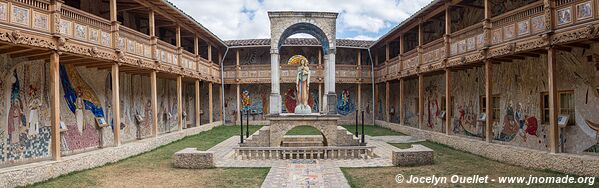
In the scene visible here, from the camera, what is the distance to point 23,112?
1224cm

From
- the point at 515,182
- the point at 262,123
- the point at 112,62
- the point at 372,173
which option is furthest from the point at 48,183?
the point at 262,123

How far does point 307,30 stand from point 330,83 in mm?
3898

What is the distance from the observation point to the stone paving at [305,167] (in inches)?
396

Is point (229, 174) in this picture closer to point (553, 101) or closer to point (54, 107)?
point (54, 107)

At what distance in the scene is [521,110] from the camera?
50.1 ft

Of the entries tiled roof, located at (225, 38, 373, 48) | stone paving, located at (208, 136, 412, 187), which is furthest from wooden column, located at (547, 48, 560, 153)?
tiled roof, located at (225, 38, 373, 48)

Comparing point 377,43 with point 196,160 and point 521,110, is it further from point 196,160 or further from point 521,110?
point 196,160

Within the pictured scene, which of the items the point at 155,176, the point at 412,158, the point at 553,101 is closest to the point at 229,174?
the point at 155,176

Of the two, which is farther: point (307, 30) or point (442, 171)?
point (307, 30)

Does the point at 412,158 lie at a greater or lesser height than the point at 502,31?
lesser

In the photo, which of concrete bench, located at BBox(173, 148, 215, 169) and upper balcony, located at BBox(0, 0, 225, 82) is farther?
concrete bench, located at BBox(173, 148, 215, 169)

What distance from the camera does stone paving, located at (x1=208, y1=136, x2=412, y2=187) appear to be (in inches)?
396

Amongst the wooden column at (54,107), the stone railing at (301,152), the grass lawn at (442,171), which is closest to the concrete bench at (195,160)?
the stone railing at (301,152)

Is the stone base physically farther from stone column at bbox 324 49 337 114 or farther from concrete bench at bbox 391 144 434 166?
concrete bench at bbox 391 144 434 166
